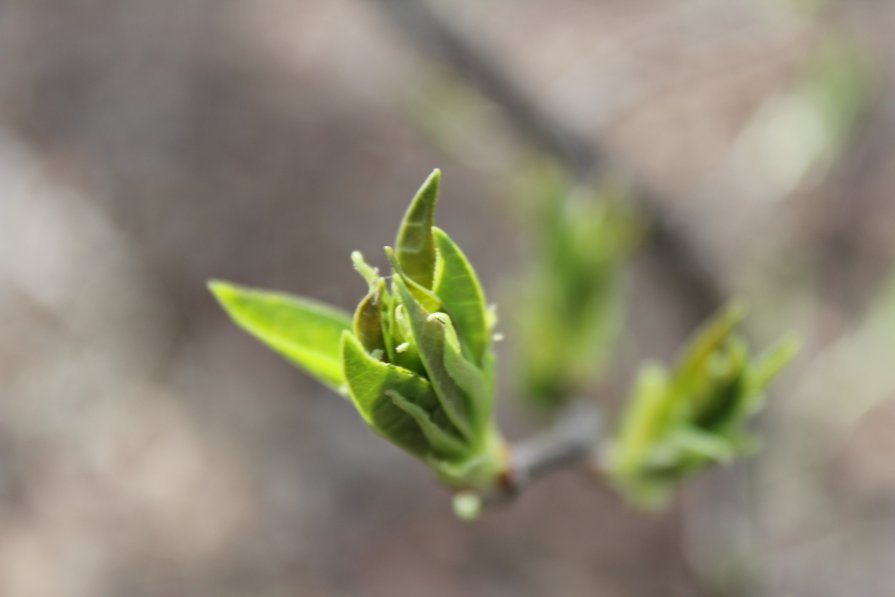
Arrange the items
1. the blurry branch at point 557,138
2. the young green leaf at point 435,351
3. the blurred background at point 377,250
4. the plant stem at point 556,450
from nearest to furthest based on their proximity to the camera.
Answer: the young green leaf at point 435,351 < the plant stem at point 556,450 < the blurry branch at point 557,138 < the blurred background at point 377,250

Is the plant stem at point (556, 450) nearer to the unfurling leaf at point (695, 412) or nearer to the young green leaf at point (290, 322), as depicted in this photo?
the unfurling leaf at point (695, 412)

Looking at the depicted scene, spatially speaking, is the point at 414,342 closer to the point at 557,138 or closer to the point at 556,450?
the point at 556,450

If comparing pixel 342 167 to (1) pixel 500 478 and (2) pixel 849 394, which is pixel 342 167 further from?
(1) pixel 500 478

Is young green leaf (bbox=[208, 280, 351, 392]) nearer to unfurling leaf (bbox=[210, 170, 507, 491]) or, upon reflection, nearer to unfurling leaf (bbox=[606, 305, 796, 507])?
unfurling leaf (bbox=[210, 170, 507, 491])

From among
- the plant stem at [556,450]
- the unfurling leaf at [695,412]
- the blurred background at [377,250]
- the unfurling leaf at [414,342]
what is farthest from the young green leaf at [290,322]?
the blurred background at [377,250]

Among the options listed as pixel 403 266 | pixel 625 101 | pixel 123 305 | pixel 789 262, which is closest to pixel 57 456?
pixel 123 305

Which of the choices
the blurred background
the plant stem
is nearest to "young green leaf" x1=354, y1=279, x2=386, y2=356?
the plant stem
